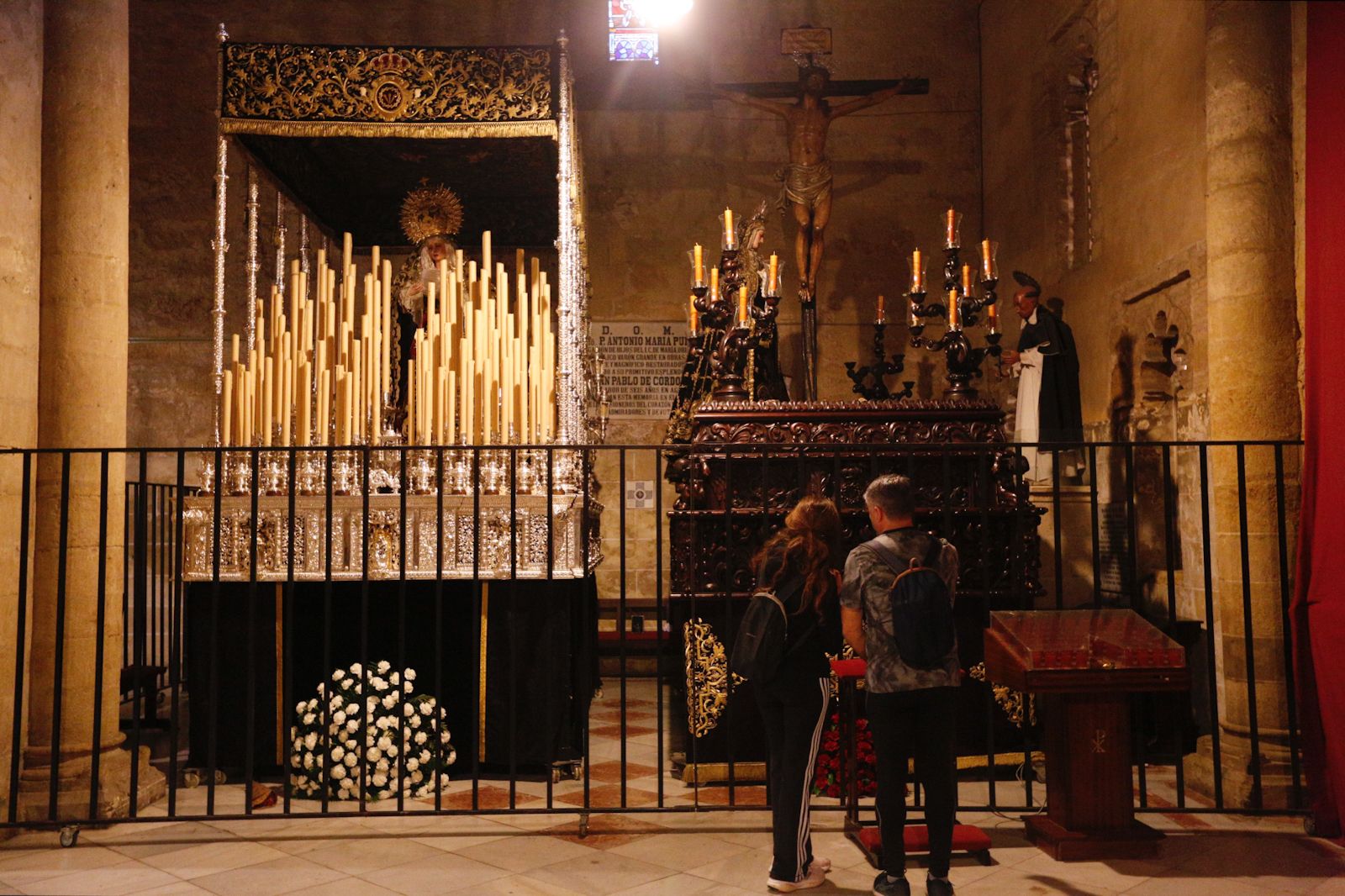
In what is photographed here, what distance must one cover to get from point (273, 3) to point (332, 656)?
8.44 meters

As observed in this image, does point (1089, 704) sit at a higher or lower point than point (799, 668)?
lower

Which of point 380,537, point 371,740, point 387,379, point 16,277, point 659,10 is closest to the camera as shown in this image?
point 16,277

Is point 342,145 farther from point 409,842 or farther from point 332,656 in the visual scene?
point 409,842

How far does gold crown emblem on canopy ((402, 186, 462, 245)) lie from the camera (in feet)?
25.8

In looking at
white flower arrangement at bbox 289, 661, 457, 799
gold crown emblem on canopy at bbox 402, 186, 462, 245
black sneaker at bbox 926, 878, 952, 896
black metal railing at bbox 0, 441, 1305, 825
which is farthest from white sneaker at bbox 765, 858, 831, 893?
gold crown emblem on canopy at bbox 402, 186, 462, 245

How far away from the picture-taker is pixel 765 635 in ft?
12.0

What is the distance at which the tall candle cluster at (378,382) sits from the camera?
233 inches

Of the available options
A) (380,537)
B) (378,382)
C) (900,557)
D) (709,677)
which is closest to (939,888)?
(900,557)

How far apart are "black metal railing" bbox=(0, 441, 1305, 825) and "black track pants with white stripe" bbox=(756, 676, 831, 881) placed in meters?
0.83

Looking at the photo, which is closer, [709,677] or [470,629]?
[709,677]

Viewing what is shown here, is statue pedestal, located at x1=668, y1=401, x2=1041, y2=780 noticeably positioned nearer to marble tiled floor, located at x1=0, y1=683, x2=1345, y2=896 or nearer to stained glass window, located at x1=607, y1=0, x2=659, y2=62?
marble tiled floor, located at x1=0, y1=683, x2=1345, y2=896

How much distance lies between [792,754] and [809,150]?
8.27 meters

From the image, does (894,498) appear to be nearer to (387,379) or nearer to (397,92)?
(387,379)

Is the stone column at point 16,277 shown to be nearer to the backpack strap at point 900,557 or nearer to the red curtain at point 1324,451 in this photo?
the backpack strap at point 900,557
